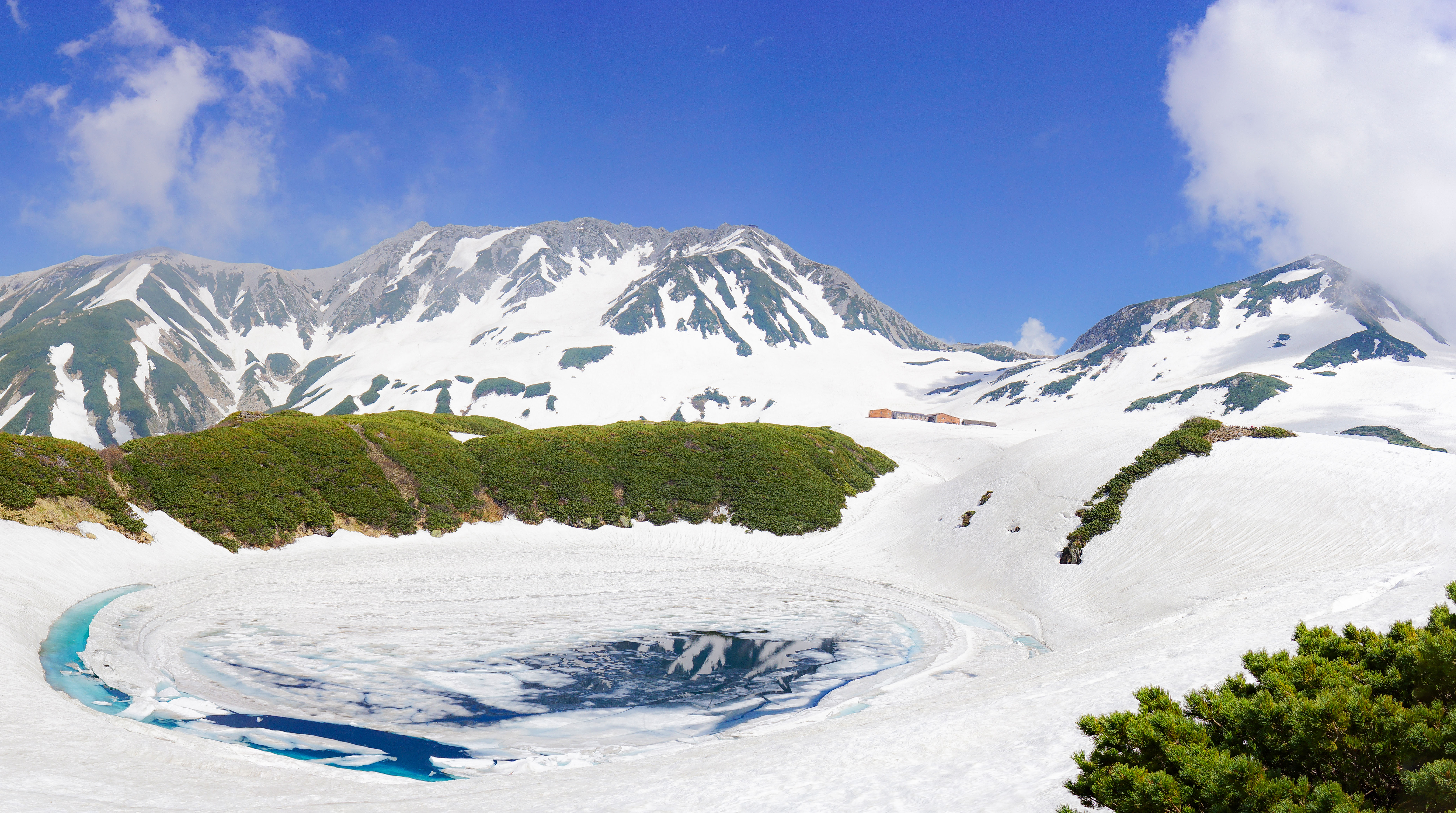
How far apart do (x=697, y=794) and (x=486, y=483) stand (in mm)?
39324

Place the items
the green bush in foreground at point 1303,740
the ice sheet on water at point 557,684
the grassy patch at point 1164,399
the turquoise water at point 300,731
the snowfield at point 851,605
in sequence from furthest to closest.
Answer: the grassy patch at point 1164,399 < the ice sheet on water at point 557,684 < the turquoise water at point 300,731 < the snowfield at point 851,605 < the green bush in foreground at point 1303,740

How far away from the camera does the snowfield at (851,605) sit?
921cm

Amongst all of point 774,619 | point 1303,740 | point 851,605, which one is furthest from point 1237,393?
point 1303,740

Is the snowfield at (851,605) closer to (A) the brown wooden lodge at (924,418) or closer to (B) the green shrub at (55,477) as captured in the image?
(B) the green shrub at (55,477)

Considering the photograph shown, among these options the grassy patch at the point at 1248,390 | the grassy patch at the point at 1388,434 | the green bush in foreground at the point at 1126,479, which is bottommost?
the green bush in foreground at the point at 1126,479

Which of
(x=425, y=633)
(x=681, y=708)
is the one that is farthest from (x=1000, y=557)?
(x=425, y=633)

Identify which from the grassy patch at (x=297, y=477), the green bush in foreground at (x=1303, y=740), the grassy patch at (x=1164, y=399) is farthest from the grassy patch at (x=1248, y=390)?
the green bush in foreground at (x=1303, y=740)

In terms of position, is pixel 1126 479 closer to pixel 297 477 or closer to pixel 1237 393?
pixel 297 477

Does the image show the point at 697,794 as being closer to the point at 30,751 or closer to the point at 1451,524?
the point at 30,751

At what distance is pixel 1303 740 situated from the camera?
543cm

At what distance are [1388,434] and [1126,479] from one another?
12580 cm

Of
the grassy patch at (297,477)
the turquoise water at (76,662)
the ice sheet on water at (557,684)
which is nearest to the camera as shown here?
the turquoise water at (76,662)

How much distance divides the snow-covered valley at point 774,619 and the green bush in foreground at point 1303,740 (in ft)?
7.08

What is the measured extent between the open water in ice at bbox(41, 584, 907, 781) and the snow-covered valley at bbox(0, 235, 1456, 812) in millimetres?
180
